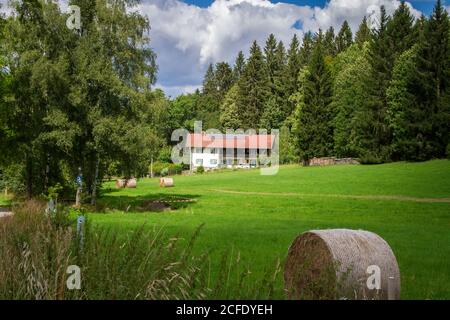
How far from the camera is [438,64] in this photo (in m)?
60.6

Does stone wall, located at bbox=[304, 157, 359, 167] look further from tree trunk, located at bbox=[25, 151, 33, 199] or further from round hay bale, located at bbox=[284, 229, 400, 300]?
round hay bale, located at bbox=[284, 229, 400, 300]

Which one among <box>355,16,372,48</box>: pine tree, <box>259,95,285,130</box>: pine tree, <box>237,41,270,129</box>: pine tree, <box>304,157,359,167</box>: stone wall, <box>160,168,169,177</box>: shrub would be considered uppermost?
<box>355,16,372,48</box>: pine tree

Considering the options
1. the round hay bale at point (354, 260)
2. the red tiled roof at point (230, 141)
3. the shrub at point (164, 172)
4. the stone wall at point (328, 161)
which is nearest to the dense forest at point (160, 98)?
the stone wall at point (328, 161)

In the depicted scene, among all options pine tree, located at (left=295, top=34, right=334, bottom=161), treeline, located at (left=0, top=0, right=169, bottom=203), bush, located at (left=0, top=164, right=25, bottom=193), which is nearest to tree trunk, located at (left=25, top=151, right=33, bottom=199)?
treeline, located at (left=0, top=0, right=169, bottom=203)

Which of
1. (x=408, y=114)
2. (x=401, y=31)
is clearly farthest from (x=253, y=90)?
(x=408, y=114)

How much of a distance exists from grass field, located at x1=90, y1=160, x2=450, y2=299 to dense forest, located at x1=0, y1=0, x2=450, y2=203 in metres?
4.37

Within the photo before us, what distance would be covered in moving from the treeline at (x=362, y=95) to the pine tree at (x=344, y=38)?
2.81 meters

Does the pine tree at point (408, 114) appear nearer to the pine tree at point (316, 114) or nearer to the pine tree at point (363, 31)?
the pine tree at point (316, 114)

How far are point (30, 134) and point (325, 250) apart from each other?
26624 mm

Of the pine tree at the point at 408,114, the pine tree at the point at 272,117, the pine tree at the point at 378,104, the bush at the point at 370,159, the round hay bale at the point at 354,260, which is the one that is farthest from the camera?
the pine tree at the point at 272,117

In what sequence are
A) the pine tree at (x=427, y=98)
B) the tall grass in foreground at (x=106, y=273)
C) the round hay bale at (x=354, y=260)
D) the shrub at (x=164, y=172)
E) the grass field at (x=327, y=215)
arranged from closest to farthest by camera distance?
the tall grass in foreground at (x=106, y=273) < the round hay bale at (x=354, y=260) < the grass field at (x=327, y=215) < the pine tree at (x=427, y=98) < the shrub at (x=164, y=172)

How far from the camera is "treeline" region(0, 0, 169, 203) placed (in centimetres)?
2983

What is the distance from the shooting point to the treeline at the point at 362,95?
60.0 metres

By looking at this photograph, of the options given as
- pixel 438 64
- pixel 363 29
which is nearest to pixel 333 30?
pixel 363 29
